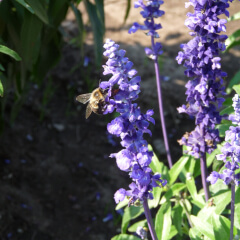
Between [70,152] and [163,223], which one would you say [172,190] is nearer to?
[163,223]

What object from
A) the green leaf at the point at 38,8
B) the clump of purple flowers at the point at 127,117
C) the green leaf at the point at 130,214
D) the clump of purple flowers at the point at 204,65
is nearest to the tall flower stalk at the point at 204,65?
the clump of purple flowers at the point at 204,65

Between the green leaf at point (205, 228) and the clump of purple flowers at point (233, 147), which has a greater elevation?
the clump of purple flowers at point (233, 147)

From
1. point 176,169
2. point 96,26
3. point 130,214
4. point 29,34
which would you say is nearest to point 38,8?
point 29,34

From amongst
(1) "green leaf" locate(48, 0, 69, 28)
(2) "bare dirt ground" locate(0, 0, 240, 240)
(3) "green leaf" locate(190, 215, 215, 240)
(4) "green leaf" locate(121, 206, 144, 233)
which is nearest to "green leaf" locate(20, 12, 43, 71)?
(1) "green leaf" locate(48, 0, 69, 28)

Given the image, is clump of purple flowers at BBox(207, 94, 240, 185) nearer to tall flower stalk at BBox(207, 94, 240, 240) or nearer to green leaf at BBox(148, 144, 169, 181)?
tall flower stalk at BBox(207, 94, 240, 240)

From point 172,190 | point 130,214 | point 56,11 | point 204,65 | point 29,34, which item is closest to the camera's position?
point 204,65

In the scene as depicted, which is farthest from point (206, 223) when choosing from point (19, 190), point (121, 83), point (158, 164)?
point (19, 190)

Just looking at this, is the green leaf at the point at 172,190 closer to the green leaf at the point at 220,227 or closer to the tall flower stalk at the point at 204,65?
the tall flower stalk at the point at 204,65
